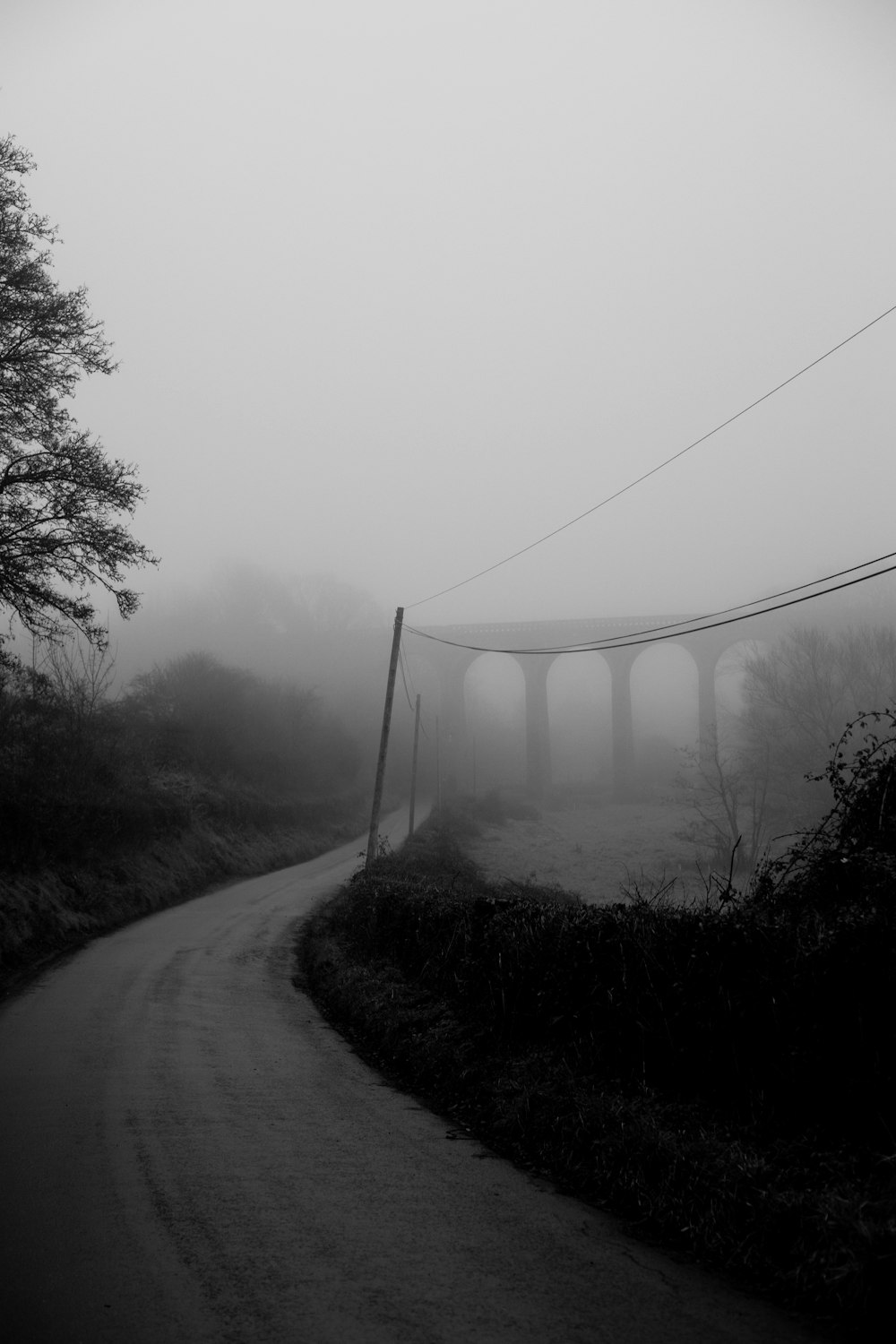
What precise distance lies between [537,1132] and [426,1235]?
167 cm

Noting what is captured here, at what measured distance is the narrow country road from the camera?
3910 mm

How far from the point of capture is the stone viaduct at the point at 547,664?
75938 mm

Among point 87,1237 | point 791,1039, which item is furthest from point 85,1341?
point 791,1039

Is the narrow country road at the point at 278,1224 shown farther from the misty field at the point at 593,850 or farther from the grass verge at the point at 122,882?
the misty field at the point at 593,850

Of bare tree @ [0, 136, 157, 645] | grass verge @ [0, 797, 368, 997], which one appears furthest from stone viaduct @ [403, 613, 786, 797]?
bare tree @ [0, 136, 157, 645]

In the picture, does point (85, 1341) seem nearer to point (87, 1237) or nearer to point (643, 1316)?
point (87, 1237)

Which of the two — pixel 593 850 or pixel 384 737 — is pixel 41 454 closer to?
pixel 384 737

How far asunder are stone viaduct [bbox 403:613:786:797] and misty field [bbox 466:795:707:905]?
1153cm

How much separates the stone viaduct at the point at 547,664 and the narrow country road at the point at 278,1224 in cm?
6450

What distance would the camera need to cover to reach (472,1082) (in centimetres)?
762

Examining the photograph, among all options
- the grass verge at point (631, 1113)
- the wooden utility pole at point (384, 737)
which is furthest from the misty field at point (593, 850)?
the grass verge at point (631, 1113)

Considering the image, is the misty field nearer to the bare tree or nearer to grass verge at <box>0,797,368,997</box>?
grass verge at <box>0,797,368,997</box>

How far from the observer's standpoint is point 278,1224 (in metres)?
4.92

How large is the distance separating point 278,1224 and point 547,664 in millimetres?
78577
